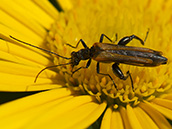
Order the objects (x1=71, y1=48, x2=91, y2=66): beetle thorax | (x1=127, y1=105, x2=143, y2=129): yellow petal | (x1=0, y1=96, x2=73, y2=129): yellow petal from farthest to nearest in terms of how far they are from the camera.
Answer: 1. (x1=71, y1=48, x2=91, y2=66): beetle thorax
2. (x1=127, y1=105, x2=143, y2=129): yellow petal
3. (x1=0, y1=96, x2=73, y2=129): yellow petal

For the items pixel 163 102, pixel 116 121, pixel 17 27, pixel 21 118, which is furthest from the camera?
pixel 17 27

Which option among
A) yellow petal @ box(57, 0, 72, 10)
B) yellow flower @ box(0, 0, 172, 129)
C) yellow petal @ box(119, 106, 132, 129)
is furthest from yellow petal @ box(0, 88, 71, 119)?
yellow petal @ box(57, 0, 72, 10)

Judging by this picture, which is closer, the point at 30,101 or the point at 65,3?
the point at 30,101

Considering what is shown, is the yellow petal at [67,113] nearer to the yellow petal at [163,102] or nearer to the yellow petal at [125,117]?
the yellow petal at [125,117]

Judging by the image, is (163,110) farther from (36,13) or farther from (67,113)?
(36,13)

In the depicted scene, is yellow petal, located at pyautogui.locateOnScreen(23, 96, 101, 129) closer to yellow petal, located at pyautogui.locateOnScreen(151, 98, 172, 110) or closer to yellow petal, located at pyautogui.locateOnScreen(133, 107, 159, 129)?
yellow petal, located at pyautogui.locateOnScreen(133, 107, 159, 129)

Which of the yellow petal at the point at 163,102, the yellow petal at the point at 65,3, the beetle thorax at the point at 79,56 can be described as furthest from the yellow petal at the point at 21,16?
the yellow petal at the point at 163,102

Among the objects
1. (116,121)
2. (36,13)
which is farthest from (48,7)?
(116,121)
